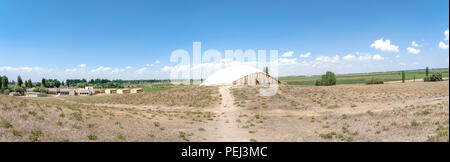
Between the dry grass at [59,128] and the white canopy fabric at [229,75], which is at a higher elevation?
the white canopy fabric at [229,75]

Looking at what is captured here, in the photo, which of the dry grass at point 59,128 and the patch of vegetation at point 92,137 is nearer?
the dry grass at point 59,128

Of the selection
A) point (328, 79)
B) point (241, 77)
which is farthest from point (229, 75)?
point (328, 79)

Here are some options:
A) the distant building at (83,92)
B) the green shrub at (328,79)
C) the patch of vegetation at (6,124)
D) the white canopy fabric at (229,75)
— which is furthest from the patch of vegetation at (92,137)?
the distant building at (83,92)

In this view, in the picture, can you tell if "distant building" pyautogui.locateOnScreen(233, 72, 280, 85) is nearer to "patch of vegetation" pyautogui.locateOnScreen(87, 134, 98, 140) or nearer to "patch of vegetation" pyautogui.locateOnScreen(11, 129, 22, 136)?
"patch of vegetation" pyautogui.locateOnScreen(87, 134, 98, 140)

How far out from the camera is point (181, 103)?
108 ft

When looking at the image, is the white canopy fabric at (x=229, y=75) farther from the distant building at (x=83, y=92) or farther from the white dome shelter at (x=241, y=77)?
the distant building at (x=83, y=92)

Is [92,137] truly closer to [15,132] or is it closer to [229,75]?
[15,132]

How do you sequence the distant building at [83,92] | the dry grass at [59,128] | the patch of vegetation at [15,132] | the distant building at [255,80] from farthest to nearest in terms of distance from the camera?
A: the distant building at [83,92], the distant building at [255,80], the dry grass at [59,128], the patch of vegetation at [15,132]

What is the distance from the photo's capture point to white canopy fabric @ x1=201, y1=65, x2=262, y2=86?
167ft

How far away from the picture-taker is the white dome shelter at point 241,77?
4869 cm

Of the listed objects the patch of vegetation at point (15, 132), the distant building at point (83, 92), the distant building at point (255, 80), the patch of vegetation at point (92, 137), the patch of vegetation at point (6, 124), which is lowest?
the distant building at point (83, 92)

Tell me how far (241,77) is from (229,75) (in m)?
5.61
